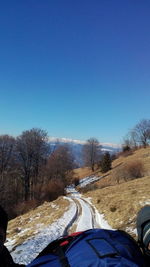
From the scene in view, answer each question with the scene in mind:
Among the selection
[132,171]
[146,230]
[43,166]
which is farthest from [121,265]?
[43,166]

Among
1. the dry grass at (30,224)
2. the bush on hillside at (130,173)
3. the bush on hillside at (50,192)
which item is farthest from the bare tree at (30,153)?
the dry grass at (30,224)

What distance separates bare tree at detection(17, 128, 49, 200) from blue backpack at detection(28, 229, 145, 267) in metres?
39.1

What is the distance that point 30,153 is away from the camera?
40406 millimetres

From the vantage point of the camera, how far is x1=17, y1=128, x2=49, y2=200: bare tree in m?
40.2

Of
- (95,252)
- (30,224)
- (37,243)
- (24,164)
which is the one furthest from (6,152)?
(95,252)

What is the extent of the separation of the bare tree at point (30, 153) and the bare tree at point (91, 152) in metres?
38.4

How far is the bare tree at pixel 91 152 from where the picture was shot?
80375mm

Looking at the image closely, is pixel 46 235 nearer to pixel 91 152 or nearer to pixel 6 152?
pixel 6 152

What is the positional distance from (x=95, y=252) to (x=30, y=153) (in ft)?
130

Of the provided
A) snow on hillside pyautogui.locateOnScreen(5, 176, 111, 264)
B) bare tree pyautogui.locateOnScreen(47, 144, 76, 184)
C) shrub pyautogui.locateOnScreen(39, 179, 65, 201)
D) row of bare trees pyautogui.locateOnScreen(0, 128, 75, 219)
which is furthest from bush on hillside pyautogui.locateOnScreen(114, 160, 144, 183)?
snow on hillside pyautogui.locateOnScreen(5, 176, 111, 264)

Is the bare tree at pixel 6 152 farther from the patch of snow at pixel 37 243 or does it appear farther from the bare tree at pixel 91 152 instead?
the bare tree at pixel 91 152

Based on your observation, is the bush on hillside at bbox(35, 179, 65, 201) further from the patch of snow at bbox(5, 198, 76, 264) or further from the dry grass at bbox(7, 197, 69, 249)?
the patch of snow at bbox(5, 198, 76, 264)

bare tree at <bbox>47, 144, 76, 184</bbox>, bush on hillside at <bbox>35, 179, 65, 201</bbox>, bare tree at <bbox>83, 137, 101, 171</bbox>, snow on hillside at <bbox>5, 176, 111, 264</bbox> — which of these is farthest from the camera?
bare tree at <bbox>83, 137, 101, 171</bbox>

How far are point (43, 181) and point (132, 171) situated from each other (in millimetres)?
15861
